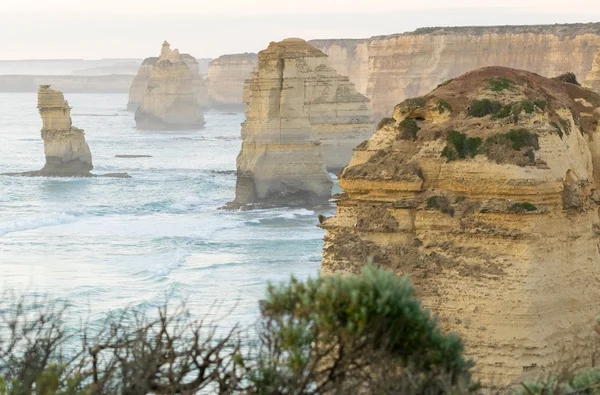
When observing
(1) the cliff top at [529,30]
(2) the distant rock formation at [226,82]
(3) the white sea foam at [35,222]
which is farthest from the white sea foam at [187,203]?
(2) the distant rock formation at [226,82]

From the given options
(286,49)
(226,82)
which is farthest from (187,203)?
(226,82)

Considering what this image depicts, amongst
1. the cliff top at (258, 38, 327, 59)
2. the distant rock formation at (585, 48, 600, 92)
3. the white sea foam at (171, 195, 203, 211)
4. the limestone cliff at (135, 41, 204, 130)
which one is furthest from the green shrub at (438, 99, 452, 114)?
the limestone cliff at (135, 41, 204, 130)

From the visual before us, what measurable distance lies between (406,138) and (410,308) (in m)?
5.73

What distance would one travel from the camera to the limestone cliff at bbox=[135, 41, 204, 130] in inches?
4318

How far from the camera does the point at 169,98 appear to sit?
112m

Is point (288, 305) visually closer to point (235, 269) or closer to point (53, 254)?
point (235, 269)

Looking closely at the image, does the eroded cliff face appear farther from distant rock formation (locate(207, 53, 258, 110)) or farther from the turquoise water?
distant rock formation (locate(207, 53, 258, 110))

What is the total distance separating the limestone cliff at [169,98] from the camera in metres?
110

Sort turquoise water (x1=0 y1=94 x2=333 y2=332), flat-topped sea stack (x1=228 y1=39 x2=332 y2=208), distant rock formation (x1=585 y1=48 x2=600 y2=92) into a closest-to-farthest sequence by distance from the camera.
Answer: turquoise water (x1=0 y1=94 x2=333 y2=332) < distant rock formation (x1=585 y1=48 x2=600 y2=92) < flat-topped sea stack (x1=228 y1=39 x2=332 y2=208)

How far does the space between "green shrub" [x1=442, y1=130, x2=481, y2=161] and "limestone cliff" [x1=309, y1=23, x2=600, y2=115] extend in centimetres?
5955

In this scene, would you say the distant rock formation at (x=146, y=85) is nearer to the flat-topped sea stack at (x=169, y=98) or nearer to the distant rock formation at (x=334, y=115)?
the flat-topped sea stack at (x=169, y=98)

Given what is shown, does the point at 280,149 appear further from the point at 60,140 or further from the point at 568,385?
the point at 568,385

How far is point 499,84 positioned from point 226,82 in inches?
5981

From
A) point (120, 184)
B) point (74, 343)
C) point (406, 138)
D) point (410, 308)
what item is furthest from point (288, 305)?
point (120, 184)
